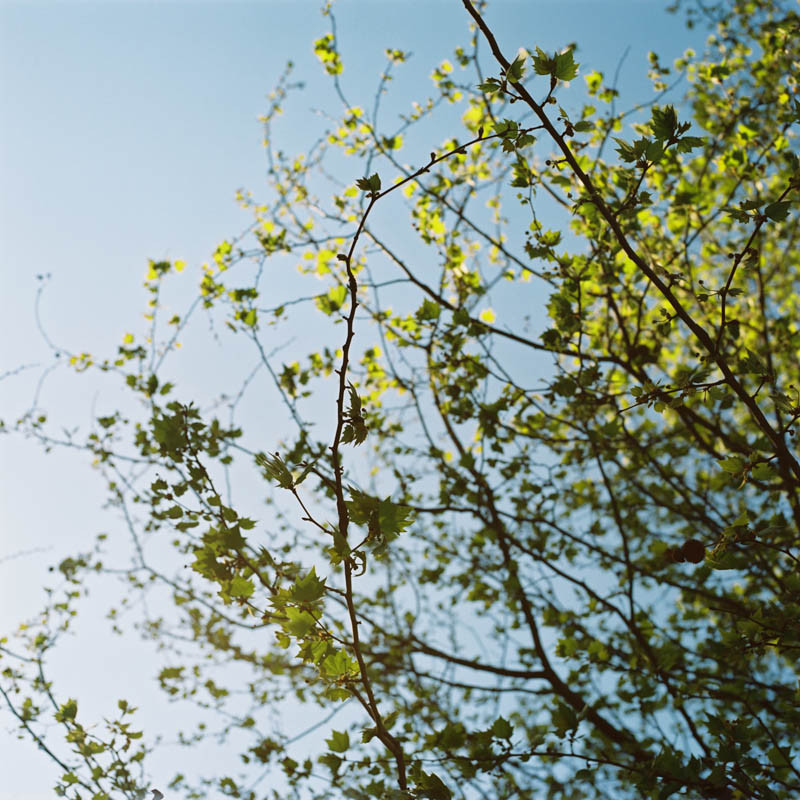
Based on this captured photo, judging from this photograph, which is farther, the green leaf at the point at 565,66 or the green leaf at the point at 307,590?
the green leaf at the point at 565,66

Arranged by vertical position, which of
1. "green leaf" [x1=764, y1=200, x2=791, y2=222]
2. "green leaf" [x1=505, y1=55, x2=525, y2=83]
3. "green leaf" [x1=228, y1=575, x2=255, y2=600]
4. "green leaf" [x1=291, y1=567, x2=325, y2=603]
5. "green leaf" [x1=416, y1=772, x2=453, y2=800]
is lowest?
"green leaf" [x1=416, y1=772, x2=453, y2=800]

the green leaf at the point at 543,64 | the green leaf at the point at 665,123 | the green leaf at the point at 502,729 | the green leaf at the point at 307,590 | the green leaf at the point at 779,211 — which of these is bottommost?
the green leaf at the point at 502,729

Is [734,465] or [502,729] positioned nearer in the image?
[734,465]

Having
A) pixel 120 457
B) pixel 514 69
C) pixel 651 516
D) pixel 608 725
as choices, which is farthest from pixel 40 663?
pixel 651 516

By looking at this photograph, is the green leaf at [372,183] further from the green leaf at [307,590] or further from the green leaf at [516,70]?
the green leaf at [307,590]

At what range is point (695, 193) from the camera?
12.9ft

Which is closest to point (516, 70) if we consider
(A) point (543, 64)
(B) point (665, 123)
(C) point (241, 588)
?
(A) point (543, 64)

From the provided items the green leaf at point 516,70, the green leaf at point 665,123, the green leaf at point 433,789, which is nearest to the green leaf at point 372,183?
the green leaf at point 516,70

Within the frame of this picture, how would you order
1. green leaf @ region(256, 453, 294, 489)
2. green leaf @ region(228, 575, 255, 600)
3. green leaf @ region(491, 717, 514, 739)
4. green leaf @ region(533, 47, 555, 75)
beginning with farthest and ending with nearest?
green leaf @ region(491, 717, 514, 739)
green leaf @ region(228, 575, 255, 600)
green leaf @ region(533, 47, 555, 75)
green leaf @ region(256, 453, 294, 489)

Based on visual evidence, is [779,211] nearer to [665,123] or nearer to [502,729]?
[665,123]

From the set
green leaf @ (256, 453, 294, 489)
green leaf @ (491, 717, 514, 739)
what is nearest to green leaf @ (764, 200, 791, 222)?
green leaf @ (256, 453, 294, 489)

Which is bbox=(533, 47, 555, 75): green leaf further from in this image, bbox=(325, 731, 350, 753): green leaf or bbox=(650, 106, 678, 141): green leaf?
bbox=(325, 731, 350, 753): green leaf

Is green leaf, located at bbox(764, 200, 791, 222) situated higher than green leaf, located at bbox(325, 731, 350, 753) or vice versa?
Answer: green leaf, located at bbox(764, 200, 791, 222)

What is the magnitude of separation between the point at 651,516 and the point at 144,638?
463 cm
